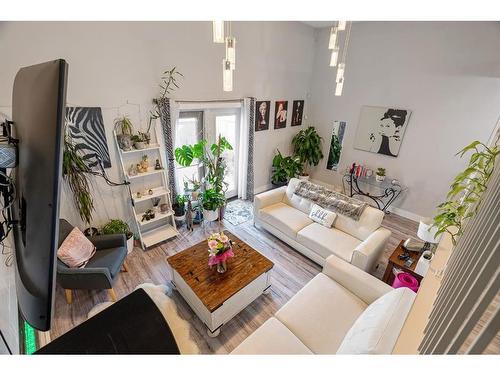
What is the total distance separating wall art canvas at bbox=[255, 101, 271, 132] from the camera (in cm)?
412

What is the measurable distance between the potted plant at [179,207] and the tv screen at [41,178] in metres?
2.85

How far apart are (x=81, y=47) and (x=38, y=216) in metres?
2.60

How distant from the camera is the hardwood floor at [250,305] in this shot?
211 centimetres

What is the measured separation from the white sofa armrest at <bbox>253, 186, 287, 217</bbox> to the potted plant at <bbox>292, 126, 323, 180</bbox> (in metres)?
1.50

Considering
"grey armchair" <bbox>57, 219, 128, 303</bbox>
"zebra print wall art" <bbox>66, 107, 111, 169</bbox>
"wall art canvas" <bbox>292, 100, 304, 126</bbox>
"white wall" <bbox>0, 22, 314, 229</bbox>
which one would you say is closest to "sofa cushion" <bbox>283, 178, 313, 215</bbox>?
"white wall" <bbox>0, 22, 314, 229</bbox>

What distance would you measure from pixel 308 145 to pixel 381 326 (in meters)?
3.85

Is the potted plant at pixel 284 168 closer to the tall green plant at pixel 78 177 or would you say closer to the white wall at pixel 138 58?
the white wall at pixel 138 58

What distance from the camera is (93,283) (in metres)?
2.13

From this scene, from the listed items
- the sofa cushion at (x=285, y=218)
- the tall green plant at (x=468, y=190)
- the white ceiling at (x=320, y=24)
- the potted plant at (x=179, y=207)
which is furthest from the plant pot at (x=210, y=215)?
the white ceiling at (x=320, y=24)

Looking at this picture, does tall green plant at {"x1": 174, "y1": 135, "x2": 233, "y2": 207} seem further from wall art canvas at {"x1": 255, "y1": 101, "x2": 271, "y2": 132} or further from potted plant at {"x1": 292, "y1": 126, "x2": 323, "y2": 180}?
potted plant at {"x1": 292, "y1": 126, "x2": 323, "y2": 180}

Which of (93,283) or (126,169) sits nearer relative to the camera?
(93,283)

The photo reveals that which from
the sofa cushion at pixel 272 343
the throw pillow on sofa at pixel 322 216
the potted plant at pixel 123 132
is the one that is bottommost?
the sofa cushion at pixel 272 343
